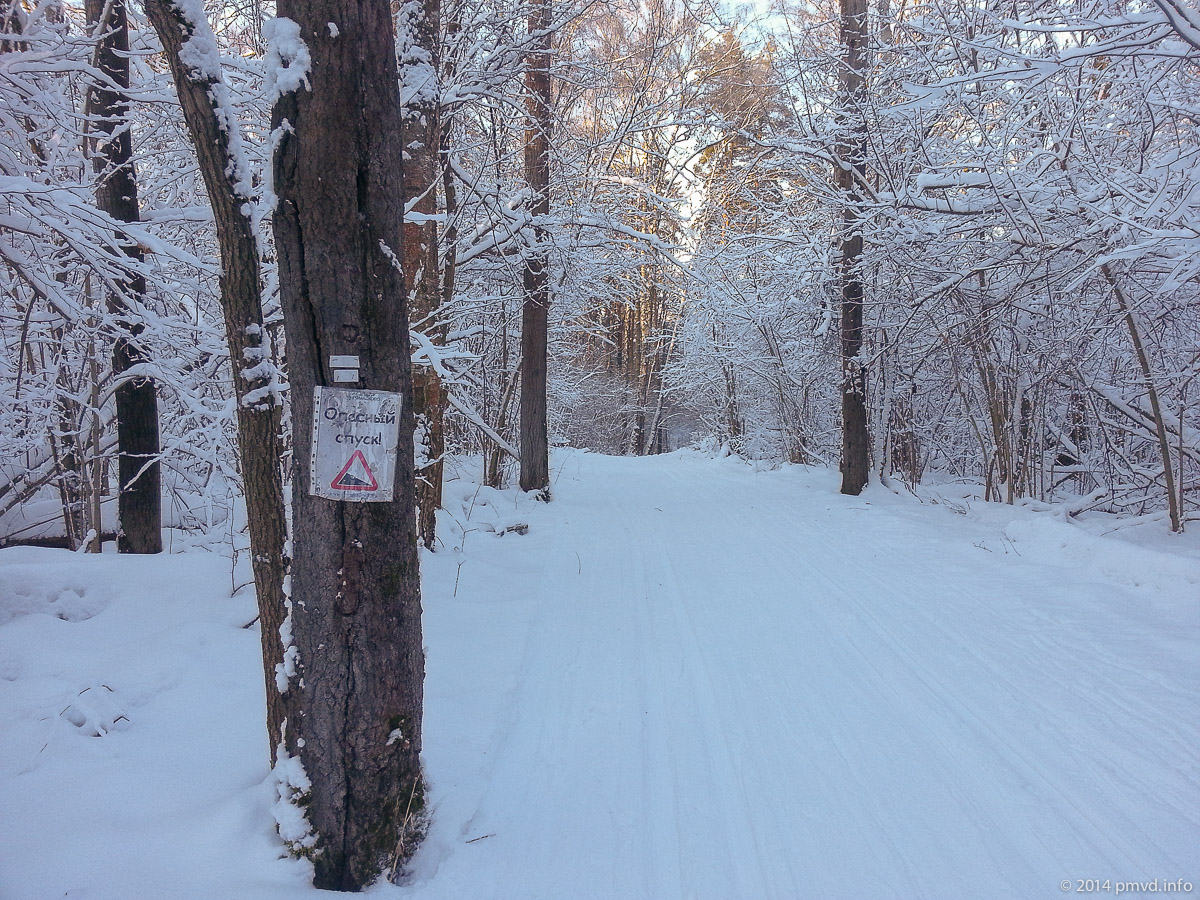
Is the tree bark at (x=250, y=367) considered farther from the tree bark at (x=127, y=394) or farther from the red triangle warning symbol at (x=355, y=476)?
the tree bark at (x=127, y=394)

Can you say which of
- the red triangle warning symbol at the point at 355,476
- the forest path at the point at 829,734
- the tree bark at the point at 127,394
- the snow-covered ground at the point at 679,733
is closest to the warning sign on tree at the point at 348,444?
the red triangle warning symbol at the point at 355,476

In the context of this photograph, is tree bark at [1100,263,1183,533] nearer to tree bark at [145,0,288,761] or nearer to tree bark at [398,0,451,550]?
tree bark at [398,0,451,550]

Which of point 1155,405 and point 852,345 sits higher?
point 852,345

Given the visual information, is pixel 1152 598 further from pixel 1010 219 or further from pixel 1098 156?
pixel 1098 156

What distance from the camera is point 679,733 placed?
135 inches

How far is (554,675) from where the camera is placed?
13.5 ft

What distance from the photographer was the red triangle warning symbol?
7.22ft

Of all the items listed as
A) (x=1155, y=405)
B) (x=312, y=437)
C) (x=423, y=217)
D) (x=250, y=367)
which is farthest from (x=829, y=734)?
(x=1155, y=405)

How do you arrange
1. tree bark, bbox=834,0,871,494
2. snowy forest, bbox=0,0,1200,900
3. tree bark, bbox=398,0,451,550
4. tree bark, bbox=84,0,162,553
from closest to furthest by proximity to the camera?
snowy forest, bbox=0,0,1200,900 → tree bark, bbox=398,0,451,550 → tree bark, bbox=84,0,162,553 → tree bark, bbox=834,0,871,494

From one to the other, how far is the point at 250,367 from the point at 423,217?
10.7 ft

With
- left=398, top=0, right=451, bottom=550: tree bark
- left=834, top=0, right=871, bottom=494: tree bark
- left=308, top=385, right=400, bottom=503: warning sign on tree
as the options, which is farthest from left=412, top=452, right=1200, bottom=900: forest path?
left=834, top=0, right=871, bottom=494: tree bark

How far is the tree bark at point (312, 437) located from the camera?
2113 millimetres

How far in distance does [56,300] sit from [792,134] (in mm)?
10404

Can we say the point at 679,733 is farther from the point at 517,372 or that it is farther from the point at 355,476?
the point at 517,372
